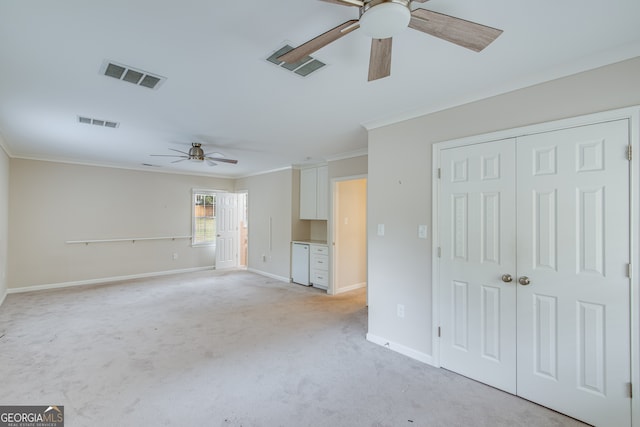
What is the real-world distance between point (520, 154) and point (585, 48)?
75cm

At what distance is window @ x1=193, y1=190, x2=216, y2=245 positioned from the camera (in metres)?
7.27

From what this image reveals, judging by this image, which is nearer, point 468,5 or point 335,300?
point 468,5

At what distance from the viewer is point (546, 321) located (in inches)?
85.0

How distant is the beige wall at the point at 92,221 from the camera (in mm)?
5191

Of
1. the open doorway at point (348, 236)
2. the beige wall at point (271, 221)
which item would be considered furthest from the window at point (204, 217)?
the open doorway at point (348, 236)

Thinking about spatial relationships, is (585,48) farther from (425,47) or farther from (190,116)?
(190,116)

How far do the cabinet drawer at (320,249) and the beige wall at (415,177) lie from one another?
2.11 m

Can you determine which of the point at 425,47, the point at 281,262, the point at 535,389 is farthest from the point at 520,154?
the point at 281,262

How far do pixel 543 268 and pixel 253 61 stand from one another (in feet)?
8.74

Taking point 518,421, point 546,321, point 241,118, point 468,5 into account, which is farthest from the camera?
point 241,118

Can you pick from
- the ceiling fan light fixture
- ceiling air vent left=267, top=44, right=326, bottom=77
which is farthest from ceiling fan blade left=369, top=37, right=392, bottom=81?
ceiling air vent left=267, top=44, right=326, bottom=77

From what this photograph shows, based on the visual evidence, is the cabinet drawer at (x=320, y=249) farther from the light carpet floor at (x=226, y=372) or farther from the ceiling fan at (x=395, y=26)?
the ceiling fan at (x=395, y=26)

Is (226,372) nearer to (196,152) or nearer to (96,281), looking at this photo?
(196,152)

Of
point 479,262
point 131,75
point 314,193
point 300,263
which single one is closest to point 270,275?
point 300,263
